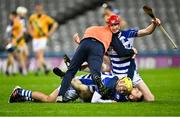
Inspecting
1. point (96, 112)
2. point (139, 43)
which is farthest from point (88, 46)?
point (139, 43)

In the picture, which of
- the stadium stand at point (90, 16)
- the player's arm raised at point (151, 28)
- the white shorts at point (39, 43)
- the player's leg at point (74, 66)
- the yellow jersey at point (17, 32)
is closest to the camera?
the player's leg at point (74, 66)

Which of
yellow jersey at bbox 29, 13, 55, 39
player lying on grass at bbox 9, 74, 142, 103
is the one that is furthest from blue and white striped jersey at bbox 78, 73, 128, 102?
yellow jersey at bbox 29, 13, 55, 39

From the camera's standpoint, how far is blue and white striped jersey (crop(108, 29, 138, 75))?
15.9 meters

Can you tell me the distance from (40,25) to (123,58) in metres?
14.0

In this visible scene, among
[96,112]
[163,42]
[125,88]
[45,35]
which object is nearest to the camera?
[96,112]

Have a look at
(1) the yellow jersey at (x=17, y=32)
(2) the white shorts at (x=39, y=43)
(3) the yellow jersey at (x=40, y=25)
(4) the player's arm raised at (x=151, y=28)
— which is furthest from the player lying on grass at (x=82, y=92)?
(1) the yellow jersey at (x=17, y=32)

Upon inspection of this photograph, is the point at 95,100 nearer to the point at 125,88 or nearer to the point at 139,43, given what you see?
the point at 125,88

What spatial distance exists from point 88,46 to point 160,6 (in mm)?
22747

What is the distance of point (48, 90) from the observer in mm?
19828

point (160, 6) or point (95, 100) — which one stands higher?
point (160, 6)

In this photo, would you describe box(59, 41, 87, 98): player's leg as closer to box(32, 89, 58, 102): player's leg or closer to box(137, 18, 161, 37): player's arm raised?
box(32, 89, 58, 102): player's leg

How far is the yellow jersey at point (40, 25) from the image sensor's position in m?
29.7

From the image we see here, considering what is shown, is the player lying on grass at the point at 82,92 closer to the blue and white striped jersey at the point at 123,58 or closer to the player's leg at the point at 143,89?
the player's leg at the point at 143,89

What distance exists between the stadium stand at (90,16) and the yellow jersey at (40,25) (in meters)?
4.99
